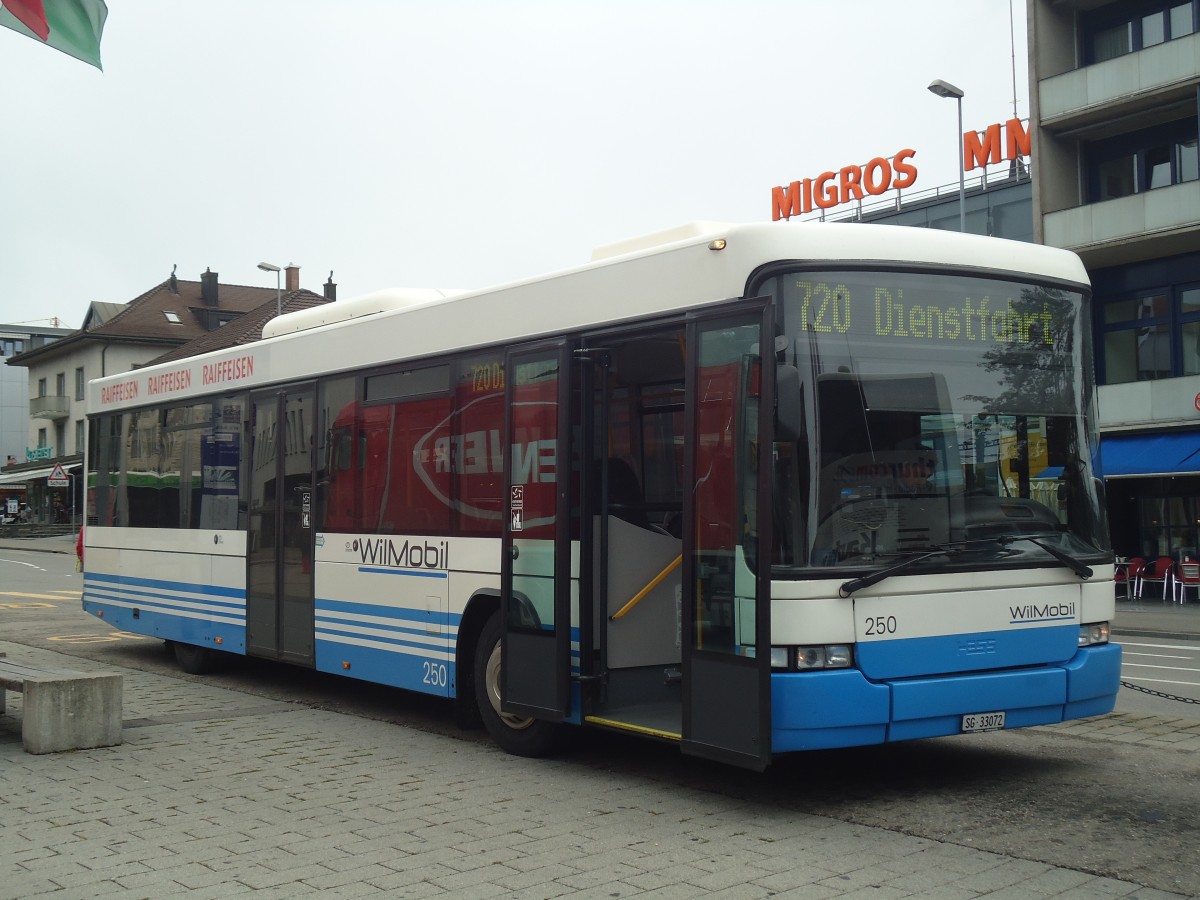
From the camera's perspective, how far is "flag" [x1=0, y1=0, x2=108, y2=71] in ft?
34.6

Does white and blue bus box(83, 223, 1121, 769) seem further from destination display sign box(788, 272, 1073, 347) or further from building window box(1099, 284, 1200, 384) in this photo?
building window box(1099, 284, 1200, 384)

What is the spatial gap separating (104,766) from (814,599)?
5.04 m

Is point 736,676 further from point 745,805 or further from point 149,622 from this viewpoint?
point 149,622

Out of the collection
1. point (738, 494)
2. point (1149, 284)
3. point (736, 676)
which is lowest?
point (736, 676)

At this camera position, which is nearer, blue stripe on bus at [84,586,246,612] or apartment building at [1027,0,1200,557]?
blue stripe on bus at [84,586,246,612]

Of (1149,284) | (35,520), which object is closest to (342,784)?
(1149,284)

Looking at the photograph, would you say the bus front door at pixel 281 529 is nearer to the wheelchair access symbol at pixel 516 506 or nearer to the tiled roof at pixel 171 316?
the wheelchair access symbol at pixel 516 506

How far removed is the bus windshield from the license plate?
0.84 meters

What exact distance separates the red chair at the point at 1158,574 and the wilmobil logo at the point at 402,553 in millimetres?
20551

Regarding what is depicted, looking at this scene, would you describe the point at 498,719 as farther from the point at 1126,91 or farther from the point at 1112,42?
the point at 1112,42

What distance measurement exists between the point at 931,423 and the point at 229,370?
7937 millimetres

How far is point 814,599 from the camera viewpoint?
22.2 ft

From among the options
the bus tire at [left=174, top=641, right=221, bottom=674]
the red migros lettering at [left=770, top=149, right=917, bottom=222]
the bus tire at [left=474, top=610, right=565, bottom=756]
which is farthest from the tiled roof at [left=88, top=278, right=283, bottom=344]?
the bus tire at [left=474, top=610, right=565, bottom=756]

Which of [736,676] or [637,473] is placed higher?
[637,473]
